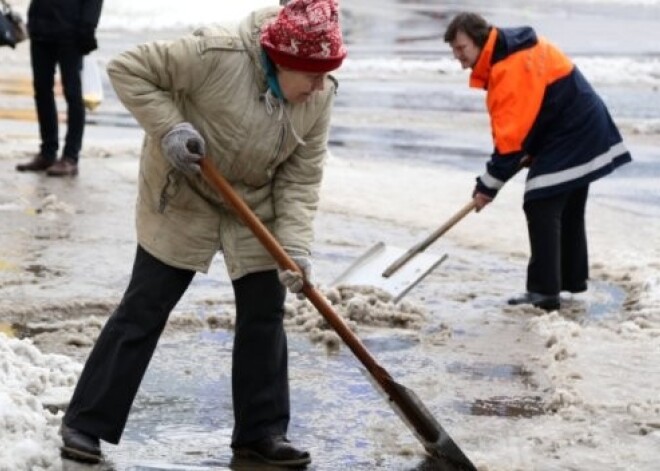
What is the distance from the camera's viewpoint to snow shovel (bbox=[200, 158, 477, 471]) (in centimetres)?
462

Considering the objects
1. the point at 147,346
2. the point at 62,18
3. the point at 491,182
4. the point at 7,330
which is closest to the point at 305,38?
the point at 147,346

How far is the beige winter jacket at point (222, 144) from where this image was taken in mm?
4578

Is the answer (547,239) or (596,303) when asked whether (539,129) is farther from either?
(596,303)

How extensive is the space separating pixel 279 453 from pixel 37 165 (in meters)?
5.94

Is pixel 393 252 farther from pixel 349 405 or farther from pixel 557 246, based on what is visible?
pixel 349 405

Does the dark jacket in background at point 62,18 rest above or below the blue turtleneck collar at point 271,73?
below

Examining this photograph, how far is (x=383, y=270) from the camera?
7.53 metres

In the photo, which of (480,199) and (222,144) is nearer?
(222,144)

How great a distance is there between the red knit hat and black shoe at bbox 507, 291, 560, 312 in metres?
3.14

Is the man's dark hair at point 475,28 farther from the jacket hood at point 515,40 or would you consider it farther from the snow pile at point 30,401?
the snow pile at point 30,401

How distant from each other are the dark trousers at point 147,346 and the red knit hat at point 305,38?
0.74m

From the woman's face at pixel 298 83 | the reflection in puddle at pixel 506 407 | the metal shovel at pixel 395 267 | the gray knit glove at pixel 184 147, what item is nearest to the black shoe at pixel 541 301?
the metal shovel at pixel 395 267

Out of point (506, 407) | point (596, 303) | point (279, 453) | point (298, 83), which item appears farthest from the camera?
point (596, 303)

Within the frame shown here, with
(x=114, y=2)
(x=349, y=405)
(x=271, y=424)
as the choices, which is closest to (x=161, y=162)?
(x=271, y=424)
